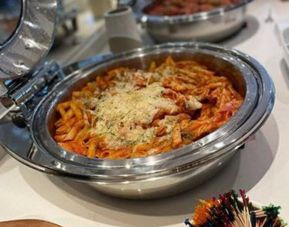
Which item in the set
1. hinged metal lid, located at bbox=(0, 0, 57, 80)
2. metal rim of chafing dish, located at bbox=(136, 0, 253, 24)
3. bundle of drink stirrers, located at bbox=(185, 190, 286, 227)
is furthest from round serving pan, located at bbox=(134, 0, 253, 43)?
bundle of drink stirrers, located at bbox=(185, 190, 286, 227)

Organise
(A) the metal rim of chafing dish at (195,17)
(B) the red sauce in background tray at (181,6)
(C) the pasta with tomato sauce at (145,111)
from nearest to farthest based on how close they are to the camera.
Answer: (C) the pasta with tomato sauce at (145,111) → (A) the metal rim of chafing dish at (195,17) → (B) the red sauce in background tray at (181,6)

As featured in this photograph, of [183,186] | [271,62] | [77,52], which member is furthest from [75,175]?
[77,52]

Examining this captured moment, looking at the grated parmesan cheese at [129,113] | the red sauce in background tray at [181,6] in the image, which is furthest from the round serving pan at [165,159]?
the red sauce in background tray at [181,6]

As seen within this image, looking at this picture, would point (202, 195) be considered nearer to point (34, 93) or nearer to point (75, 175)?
point (75, 175)

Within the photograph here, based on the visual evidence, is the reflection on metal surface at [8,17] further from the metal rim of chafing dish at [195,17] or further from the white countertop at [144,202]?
the metal rim of chafing dish at [195,17]

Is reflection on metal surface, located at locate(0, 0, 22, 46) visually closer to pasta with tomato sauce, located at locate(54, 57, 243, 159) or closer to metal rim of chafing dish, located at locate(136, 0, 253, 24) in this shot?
pasta with tomato sauce, located at locate(54, 57, 243, 159)

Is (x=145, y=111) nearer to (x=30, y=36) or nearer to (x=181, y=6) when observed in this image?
(x=30, y=36)
